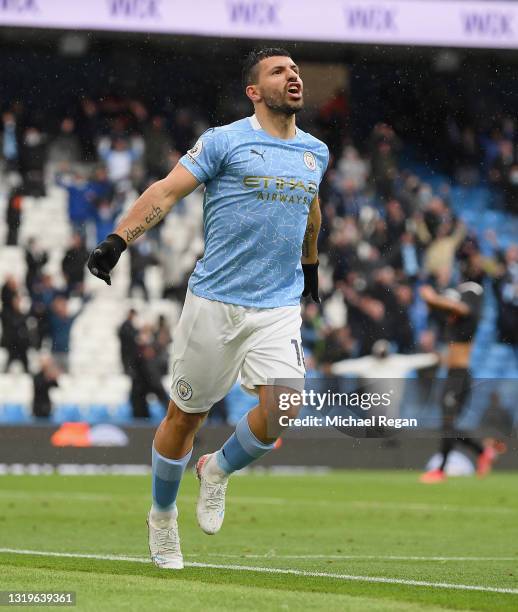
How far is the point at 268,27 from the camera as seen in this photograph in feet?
76.1

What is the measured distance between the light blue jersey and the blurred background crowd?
1351 cm

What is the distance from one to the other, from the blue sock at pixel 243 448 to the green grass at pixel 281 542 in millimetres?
506

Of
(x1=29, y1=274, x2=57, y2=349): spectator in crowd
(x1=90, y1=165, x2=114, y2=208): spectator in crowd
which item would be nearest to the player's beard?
(x1=29, y1=274, x2=57, y2=349): spectator in crowd

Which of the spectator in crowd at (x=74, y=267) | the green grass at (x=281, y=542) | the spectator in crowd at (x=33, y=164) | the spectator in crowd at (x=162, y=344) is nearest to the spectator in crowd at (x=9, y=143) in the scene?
the spectator in crowd at (x=33, y=164)

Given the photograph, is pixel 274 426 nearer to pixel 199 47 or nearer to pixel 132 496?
pixel 132 496

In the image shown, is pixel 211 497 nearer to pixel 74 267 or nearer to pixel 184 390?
pixel 184 390

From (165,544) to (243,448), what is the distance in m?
0.58

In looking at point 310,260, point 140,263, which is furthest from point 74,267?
point 310,260

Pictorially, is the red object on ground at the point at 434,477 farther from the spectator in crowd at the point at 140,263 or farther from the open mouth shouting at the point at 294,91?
the open mouth shouting at the point at 294,91

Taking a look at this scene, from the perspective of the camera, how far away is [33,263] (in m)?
21.8

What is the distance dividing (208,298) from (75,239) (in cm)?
1595

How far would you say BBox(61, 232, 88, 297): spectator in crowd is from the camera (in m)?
22.0

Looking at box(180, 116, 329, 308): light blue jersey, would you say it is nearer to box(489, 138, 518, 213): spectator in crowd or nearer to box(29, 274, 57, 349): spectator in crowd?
box(29, 274, 57, 349): spectator in crowd

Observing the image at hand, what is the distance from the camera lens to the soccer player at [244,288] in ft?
21.4
